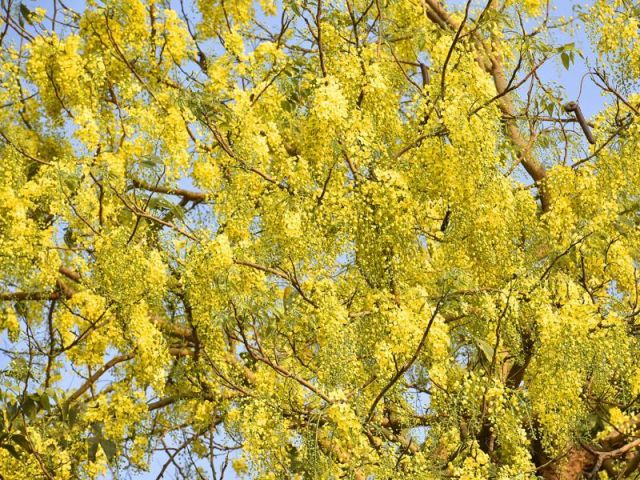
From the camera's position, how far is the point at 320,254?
421cm

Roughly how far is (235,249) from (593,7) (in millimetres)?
2123

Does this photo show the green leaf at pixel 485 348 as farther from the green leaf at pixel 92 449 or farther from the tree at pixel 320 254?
the green leaf at pixel 92 449

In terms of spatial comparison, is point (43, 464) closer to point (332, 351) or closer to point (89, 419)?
point (89, 419)

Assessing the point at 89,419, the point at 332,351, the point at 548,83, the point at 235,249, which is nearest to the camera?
the point at 332,351

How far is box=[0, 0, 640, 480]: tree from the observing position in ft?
13.1

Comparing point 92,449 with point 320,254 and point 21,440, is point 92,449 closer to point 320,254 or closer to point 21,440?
point 21,440

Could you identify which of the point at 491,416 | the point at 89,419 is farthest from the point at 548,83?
the point at 89,419

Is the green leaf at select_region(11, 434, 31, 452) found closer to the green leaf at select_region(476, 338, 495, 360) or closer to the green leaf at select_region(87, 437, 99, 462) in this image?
the green leaf at select_region(87, 437, 99, 462)

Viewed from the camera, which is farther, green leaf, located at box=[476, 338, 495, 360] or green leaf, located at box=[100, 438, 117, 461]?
green leaf, located at box=[100, 438, 117, 461]

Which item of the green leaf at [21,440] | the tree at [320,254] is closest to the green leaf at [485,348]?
the tree at [320,254]

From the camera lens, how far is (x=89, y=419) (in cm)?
447

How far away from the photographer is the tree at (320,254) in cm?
398

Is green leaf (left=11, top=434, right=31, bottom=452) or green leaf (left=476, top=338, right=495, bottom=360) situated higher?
green leaf (left=476, top=338, right=495, bottom=360)

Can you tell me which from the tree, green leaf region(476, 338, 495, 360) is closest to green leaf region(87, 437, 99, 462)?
the tree
